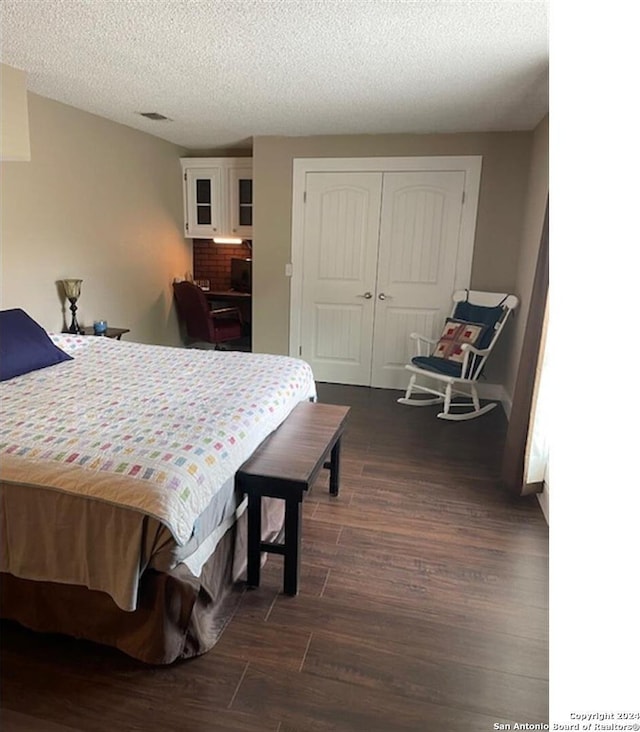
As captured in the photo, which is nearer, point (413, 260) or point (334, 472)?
point (334, 472)

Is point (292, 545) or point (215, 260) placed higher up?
point (215, 260)

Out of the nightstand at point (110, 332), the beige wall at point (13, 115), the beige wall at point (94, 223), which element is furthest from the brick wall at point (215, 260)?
the beige wall at point (13, 115)

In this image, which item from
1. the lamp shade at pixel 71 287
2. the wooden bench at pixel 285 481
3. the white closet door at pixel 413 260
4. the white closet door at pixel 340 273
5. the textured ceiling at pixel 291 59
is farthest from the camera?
the white closet door at pixel 340 273

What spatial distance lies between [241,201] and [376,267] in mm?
1626

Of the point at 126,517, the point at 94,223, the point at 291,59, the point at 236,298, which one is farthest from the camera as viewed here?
the point at 236,298

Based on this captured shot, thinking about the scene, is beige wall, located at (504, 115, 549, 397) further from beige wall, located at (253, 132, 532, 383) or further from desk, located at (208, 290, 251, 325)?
desk, located at (208, 290, 251, 325)

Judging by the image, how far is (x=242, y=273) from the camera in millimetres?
5738

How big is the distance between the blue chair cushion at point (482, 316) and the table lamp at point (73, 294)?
120 inches

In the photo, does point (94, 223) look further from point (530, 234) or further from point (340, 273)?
point (530, 234)

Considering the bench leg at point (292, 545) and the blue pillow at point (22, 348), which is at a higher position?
the blue pillow at point (22, 348)

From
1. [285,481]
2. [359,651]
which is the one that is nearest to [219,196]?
[285,481]

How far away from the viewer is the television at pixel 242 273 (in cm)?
573

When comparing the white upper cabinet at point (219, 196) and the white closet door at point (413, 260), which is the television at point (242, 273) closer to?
the white upper cabinet at point (219, 196)

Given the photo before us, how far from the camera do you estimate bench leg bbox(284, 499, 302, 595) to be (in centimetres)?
199
